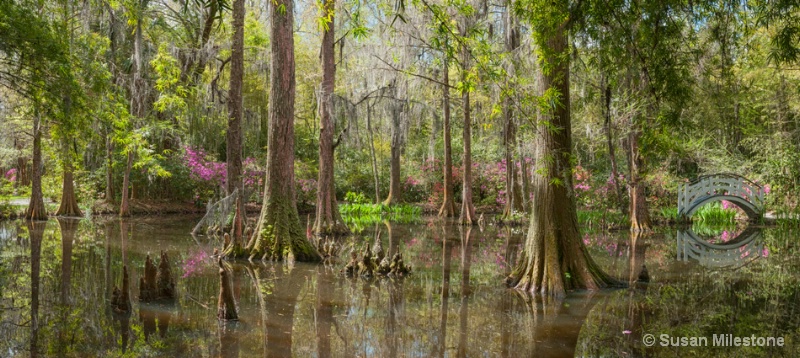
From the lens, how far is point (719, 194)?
19812mm

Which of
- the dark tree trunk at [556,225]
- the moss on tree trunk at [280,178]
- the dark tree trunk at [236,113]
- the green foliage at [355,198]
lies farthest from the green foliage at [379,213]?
the dark tree trunk at [556,225]

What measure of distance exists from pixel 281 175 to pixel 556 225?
214 inches

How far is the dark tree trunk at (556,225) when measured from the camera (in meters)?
7.95

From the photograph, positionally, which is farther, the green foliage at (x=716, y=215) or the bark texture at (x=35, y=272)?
the green foliage at (x=716, y=215)

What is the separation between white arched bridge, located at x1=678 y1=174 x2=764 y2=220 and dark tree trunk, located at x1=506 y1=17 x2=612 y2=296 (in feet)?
43.5

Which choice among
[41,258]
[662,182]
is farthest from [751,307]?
[662,182]

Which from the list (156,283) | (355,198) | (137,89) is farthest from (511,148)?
(156,283)

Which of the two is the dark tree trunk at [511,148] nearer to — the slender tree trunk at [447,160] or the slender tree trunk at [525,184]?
the slender tree trunk at [525,184]

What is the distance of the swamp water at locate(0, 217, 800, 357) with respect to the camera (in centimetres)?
538

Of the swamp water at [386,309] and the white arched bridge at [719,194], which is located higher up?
the white arched bridge at [719,194]

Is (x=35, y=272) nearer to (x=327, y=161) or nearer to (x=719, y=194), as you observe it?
(x=327, y=161)

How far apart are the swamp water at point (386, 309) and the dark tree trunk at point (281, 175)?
0.73 metres

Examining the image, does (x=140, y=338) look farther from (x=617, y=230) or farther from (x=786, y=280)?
(x=617, y=230)

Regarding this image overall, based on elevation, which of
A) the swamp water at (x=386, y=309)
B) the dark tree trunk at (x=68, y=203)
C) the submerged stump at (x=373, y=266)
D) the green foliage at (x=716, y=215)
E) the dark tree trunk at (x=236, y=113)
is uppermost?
the dark tree trunk at (x=236, y=113)
